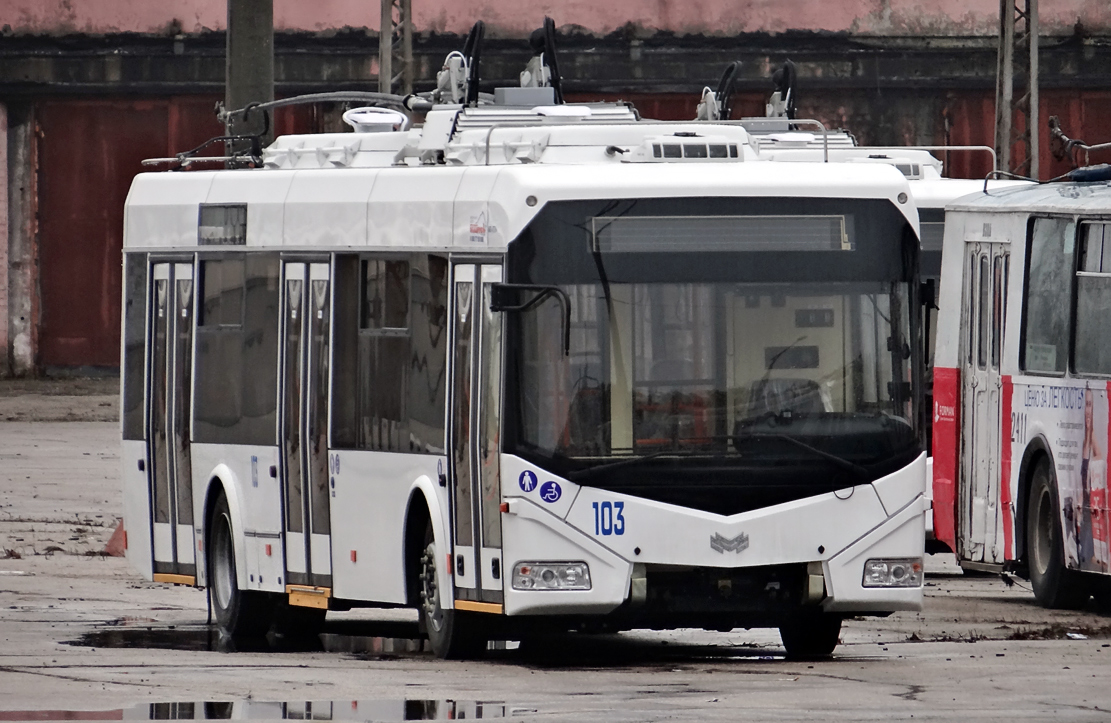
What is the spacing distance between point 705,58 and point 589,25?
191 cm

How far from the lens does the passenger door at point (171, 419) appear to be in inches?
638

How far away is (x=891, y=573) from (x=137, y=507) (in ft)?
18.6

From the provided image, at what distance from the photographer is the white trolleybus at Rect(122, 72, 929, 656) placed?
12.5 metres

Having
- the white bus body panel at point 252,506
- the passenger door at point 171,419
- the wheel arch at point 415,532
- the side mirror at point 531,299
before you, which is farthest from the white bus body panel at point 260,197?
the side mirror at point 531,299

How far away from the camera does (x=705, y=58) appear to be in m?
43.3

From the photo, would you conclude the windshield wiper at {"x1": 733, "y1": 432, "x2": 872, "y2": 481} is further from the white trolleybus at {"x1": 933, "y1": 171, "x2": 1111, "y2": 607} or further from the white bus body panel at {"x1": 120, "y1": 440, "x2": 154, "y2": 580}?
the white bus body panel at {"x1": 120, "y1": 440, "x2": 154, "y2": 580}

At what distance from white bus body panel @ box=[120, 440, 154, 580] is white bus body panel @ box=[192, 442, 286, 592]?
856 millimetres

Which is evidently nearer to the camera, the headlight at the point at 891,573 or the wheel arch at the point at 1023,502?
the headlight at the point at 891,573

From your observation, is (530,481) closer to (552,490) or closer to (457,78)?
(552,490)

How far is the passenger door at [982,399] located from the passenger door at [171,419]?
5.42 m

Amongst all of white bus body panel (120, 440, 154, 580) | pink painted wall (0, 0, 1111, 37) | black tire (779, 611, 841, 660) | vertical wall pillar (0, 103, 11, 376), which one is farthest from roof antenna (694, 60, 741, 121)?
vertical wall pillar (0, 103, 11, 376)

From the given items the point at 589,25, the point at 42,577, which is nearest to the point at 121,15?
the point at 589,25

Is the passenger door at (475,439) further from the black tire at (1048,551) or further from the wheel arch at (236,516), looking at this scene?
the black tire at (1048,551)

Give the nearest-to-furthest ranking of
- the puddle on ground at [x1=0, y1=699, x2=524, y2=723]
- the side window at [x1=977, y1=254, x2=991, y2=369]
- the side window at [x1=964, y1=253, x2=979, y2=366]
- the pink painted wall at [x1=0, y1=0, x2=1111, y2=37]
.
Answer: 1. the puddle on ground at [x1=0, y1=699, x2=524, y2=723]
2. the side window at [x1=977, y1=254, x2=991, y2=369]
3. the side window at [x1=964, y1=253, x2=979, y2=366]
4. the pink painted wall at [x1=0, y1=0, x2=1111, y2=37]
